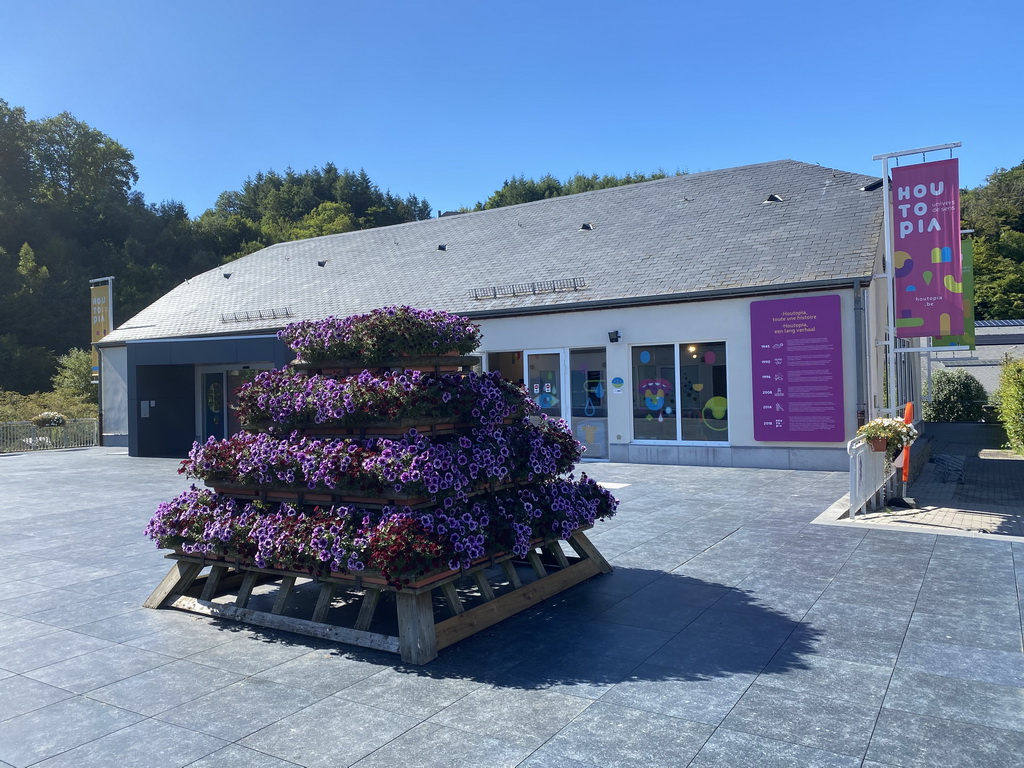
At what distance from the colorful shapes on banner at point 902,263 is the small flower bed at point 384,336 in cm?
776

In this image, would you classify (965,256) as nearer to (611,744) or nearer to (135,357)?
(611,744)

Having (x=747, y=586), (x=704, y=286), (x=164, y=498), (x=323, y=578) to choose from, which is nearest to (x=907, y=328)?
(x=704, y=286)

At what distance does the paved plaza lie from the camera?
3.71 metres

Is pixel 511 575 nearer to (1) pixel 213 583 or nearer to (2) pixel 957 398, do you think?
(1) pixel 213 583

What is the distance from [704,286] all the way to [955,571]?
29.5ft

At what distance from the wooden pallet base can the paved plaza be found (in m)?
0.12

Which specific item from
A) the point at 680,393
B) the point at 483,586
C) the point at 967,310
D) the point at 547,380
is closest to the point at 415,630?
the point at 483,586

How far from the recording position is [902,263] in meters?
11.1

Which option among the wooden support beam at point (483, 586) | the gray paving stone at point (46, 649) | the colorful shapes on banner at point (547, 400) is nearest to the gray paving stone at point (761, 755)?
the wooden support beam at point (483, 586)

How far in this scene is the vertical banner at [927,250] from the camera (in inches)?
417

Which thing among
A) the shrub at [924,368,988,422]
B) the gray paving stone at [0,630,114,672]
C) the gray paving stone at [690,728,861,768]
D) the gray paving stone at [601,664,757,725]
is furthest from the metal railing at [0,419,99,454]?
the shrub at [924,368,988,422]

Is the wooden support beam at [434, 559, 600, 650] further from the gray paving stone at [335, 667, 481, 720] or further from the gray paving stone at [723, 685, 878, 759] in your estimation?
the gray paving stone at [723, 685, 878, 759]

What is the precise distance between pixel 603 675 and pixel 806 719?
3.94ft

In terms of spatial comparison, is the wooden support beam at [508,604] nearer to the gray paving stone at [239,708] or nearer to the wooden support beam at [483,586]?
the wooden support beam at [483,586]
